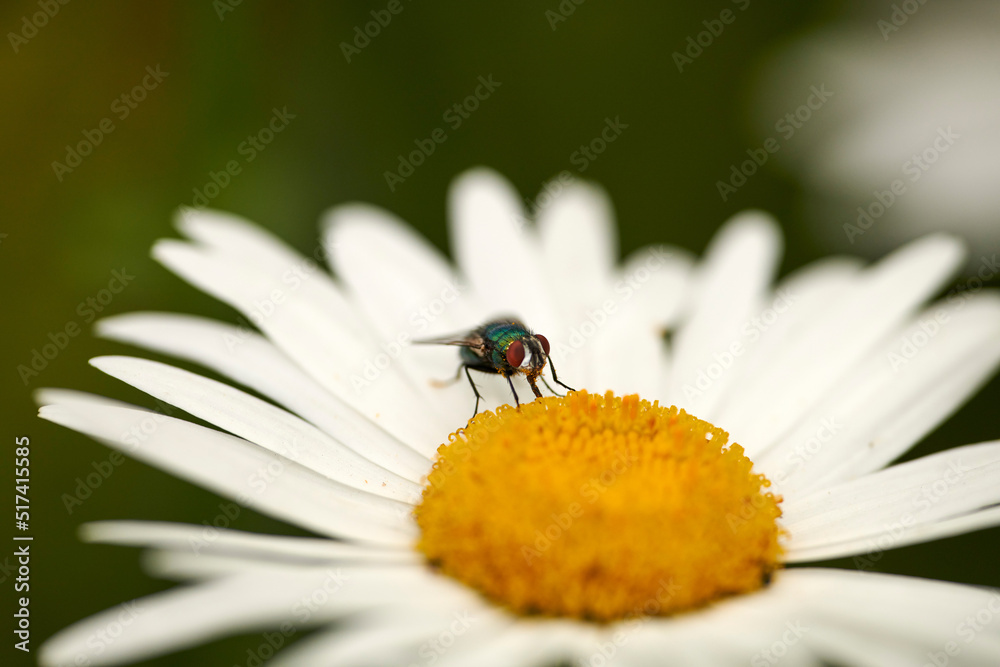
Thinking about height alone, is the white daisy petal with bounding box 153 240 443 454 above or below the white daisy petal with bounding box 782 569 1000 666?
above

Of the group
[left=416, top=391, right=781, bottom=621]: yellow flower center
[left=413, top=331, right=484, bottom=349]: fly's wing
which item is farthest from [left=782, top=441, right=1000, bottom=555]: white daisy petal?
[left=413, top=331, right=484, bottom=349]: fly's wing

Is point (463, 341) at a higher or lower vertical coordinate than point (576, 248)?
lower

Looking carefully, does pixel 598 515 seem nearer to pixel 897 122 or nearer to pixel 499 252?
pixel 499 252

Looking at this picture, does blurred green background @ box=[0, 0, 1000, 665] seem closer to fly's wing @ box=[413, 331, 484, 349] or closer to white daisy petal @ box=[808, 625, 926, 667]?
fly's wing @ box=[413, 331, 484, 349]

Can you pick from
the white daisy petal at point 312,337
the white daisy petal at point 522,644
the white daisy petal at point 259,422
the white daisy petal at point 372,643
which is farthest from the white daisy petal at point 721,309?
the white daisy petal at point 372,643

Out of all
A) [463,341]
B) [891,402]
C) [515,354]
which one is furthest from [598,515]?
[891,402]

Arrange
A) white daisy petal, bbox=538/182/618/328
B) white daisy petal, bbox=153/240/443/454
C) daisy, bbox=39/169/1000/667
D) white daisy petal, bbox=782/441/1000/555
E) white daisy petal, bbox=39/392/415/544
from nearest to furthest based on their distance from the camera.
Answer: daisy, bbox=39/169/1000/667 < white daisy petal, bbox=39/392/415/544 < white daisy petal, bbox=782/441/1000/555 < white daisy petal, bbox=153/240/443/454 < white daisy petal, bbox=538/182/618/328

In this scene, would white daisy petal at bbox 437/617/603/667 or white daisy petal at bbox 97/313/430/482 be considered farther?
white daisy petal at bbox 97/313/430/482
